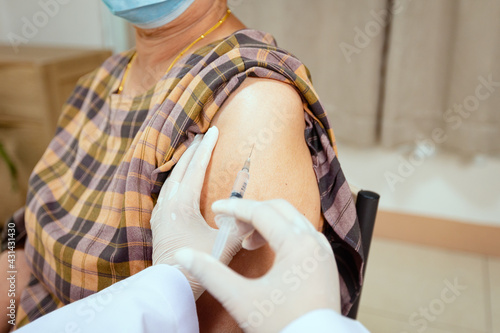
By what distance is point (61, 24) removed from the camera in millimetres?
2426

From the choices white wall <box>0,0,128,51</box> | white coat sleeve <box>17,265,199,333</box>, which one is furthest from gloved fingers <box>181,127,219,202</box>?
white wall <box>0,0,128,51</box>

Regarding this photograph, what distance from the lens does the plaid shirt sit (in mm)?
734

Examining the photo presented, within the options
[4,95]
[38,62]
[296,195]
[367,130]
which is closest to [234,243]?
[296,195]

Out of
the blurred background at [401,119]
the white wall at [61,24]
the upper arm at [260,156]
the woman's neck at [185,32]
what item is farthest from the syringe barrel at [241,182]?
the white wall at [61,24]

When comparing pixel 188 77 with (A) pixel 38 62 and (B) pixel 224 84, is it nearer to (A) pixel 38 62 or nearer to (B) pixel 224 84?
(B) pixel 224 84

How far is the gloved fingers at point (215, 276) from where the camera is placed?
0.49 meters

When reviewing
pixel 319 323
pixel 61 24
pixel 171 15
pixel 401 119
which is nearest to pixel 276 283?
pixel 319 323

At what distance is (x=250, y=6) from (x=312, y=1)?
301 mm

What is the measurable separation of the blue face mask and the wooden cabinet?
127 cm

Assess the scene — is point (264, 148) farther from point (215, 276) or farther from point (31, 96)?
point (31, 96)

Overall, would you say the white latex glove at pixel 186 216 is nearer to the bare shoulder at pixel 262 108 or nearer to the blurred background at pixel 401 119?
the bare shoulder at pixel 262 108

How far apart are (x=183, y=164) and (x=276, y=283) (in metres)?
0.31

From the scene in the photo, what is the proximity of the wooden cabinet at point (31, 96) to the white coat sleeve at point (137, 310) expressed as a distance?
5.55ft

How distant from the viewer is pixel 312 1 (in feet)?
6.05
